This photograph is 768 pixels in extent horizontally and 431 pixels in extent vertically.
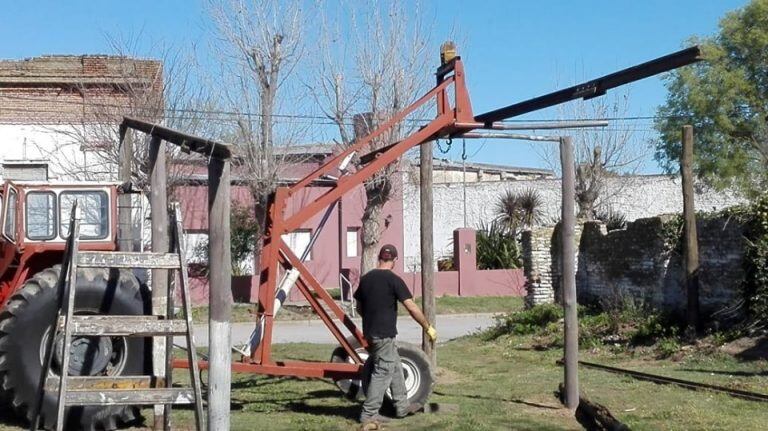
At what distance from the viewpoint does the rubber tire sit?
1044 cm

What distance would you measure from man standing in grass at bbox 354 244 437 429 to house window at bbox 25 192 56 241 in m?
3.48

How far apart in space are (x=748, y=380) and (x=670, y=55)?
19.6 feet

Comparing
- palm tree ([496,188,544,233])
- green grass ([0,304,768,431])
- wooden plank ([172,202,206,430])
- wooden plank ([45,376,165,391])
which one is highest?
palm tree ([496,188,544,233])

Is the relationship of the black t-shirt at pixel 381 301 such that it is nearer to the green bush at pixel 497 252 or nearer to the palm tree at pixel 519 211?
the green bush at pixel 497 252

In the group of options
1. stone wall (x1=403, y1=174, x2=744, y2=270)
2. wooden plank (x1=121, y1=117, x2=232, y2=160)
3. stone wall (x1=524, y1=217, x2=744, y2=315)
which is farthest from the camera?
stone wall (x1=403, y1=174, x2=744, y2=270)

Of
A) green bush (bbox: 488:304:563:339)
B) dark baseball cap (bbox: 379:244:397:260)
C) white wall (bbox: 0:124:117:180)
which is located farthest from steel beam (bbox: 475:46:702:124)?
white wall (bbox: 0:124:117:180)

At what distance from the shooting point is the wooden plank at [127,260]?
817 centimetres

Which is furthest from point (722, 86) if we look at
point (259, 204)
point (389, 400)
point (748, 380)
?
point (389, 400)

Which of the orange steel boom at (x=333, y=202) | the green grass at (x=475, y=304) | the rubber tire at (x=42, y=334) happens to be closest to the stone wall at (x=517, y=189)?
the green grass at (x=475, y=304)

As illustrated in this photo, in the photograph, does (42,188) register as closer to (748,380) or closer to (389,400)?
(389,400)

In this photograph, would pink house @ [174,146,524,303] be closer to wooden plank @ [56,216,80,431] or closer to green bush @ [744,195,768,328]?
green bush @ [744,195,768,328]

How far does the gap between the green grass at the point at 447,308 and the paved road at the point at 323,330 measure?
701 millimetres

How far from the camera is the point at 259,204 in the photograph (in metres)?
33.8

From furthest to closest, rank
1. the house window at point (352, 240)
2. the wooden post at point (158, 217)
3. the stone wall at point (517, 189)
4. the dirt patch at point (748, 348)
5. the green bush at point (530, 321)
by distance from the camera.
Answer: the stone wall at point (517, 189) < the house window at point (352, 240) < the green bush at point (530, 321) < the dirt patch at point (748, 348) < the wooden post at point (158, 217)
